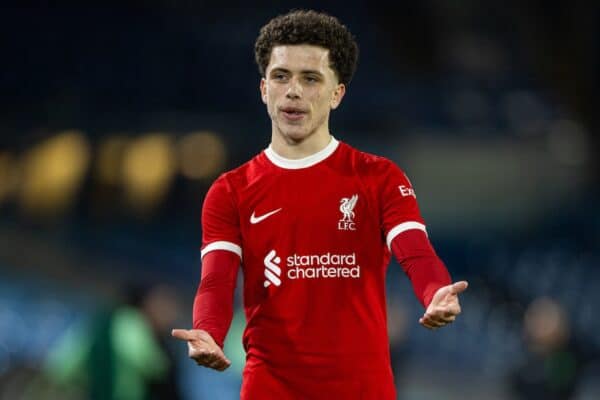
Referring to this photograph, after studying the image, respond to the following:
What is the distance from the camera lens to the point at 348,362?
349 cm

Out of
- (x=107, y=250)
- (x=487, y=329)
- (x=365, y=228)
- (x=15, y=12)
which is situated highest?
(x=15, y=12)

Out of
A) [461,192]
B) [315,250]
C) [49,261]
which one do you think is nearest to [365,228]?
[315,250]

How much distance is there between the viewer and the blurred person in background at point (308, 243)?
3.50 m

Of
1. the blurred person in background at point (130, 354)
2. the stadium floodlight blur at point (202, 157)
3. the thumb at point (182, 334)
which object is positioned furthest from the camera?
the stadium floodlight blur at point (202, 157)

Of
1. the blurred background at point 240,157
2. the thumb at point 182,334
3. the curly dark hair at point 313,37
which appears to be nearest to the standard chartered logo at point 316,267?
the thumb at point 182,334

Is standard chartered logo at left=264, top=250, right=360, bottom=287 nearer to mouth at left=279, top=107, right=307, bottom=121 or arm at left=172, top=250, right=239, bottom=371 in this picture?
arm at left=172, top=250, right=239, bottom=371

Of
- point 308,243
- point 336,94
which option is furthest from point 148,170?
point 308,243

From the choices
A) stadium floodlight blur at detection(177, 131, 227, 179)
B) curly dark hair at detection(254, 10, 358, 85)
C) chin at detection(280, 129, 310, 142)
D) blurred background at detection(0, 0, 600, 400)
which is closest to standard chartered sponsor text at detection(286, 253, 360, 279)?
chin at detection(280, 129, 310, 142)

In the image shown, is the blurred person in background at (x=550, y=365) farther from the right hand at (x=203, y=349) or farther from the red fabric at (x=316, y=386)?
the right hand at (x=203, y=349)

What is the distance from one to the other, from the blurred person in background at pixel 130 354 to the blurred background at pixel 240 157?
2477 mm

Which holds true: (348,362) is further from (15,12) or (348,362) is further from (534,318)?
(15,12)

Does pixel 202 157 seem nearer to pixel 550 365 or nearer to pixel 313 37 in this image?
pixel 550 365

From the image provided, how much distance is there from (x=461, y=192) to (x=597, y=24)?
9.30 ft

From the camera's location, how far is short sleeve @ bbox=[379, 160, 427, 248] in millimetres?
3518
